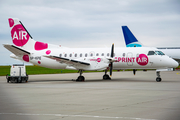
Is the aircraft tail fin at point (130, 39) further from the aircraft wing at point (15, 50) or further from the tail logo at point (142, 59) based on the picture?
the aircraft wing at point (15, 50)

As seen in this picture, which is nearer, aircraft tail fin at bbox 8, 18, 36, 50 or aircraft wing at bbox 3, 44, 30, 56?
aircraft wing at bbox 3, 44, 30, 56

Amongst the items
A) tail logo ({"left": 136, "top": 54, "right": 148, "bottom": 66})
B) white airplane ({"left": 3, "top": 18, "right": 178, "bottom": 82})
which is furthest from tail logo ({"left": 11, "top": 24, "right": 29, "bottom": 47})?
tail logo ({"left": 136, "top": 54, "right": 148, "bottom": 66})

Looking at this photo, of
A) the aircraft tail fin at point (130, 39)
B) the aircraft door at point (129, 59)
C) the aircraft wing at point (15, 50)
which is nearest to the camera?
the aircraft door at point (129, 59)

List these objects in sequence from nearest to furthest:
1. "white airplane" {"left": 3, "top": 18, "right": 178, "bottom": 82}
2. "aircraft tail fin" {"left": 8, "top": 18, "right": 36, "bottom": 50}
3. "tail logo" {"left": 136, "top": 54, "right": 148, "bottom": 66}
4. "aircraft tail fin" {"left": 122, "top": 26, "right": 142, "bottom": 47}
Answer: "white airplane" {"left": 3, "top": 18, "right": 178, "bottom": 82} < "tail logo" {"left": 136, "top": 54, "right": 148, "bottom": 66} < "aircraft tail fin" {"left": 8, "top": 18, "right": 36, "bottom": 50} < "aircraft tail fin" {"left": 122, "top": 26, "right": 142, "bottom": 47}

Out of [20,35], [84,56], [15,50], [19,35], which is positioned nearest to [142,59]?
[84,56]

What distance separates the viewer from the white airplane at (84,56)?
25.0m

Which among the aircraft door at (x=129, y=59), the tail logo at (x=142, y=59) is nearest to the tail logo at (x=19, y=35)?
the aircraft door at (x=129, y=59)

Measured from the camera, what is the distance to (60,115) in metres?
A: 8.31

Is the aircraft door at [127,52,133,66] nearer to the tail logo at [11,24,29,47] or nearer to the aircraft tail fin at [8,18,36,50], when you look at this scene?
the aircraft tail fin at [8,18,36,50]

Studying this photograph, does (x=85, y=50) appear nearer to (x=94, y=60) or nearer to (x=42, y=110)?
(x=94, y=60)

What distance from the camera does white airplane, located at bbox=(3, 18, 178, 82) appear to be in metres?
25.0

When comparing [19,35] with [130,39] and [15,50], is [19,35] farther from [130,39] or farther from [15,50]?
[130,39]

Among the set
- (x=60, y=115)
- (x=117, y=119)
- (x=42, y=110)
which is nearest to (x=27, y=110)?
(x=42, y=110)

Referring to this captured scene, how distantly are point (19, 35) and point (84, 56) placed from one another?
8.48 metres
